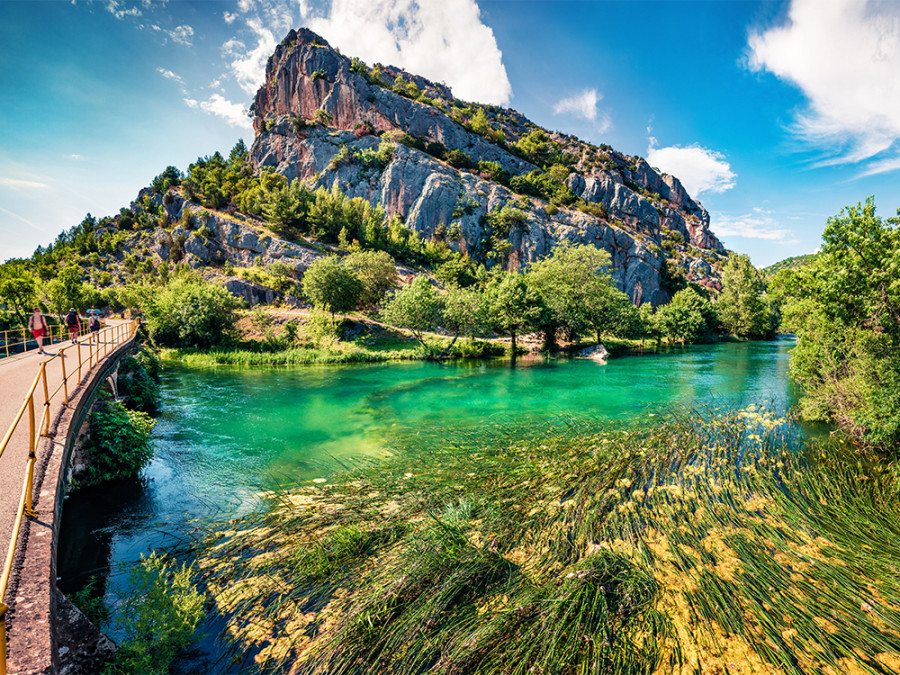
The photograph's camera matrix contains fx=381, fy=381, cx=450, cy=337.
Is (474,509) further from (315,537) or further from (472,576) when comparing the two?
(315,537)

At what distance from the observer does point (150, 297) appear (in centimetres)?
4981

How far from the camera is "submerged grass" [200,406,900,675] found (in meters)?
5.16

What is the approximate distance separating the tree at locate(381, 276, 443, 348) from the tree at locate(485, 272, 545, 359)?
6.36 m

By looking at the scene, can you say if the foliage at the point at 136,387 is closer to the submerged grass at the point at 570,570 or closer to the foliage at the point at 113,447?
the foliage at the point at 113,447

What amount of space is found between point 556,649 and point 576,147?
151 m

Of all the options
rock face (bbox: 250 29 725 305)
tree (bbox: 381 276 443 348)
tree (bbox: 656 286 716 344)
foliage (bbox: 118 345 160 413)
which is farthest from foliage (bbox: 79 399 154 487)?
tree (bbox: 656 286 716 344)

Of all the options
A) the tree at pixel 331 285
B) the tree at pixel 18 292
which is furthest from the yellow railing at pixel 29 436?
the tree at pixel 331 285

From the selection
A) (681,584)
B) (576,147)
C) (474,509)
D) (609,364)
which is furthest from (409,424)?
(576,147)

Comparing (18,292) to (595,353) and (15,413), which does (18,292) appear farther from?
(595,353)

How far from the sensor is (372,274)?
58.6 meters

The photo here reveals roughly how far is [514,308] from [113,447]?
1453 inches

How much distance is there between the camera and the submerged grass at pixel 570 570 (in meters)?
5.16

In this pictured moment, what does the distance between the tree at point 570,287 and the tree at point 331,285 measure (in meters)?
24.8

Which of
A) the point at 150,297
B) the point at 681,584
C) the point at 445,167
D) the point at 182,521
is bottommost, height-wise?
the point at 182,521
